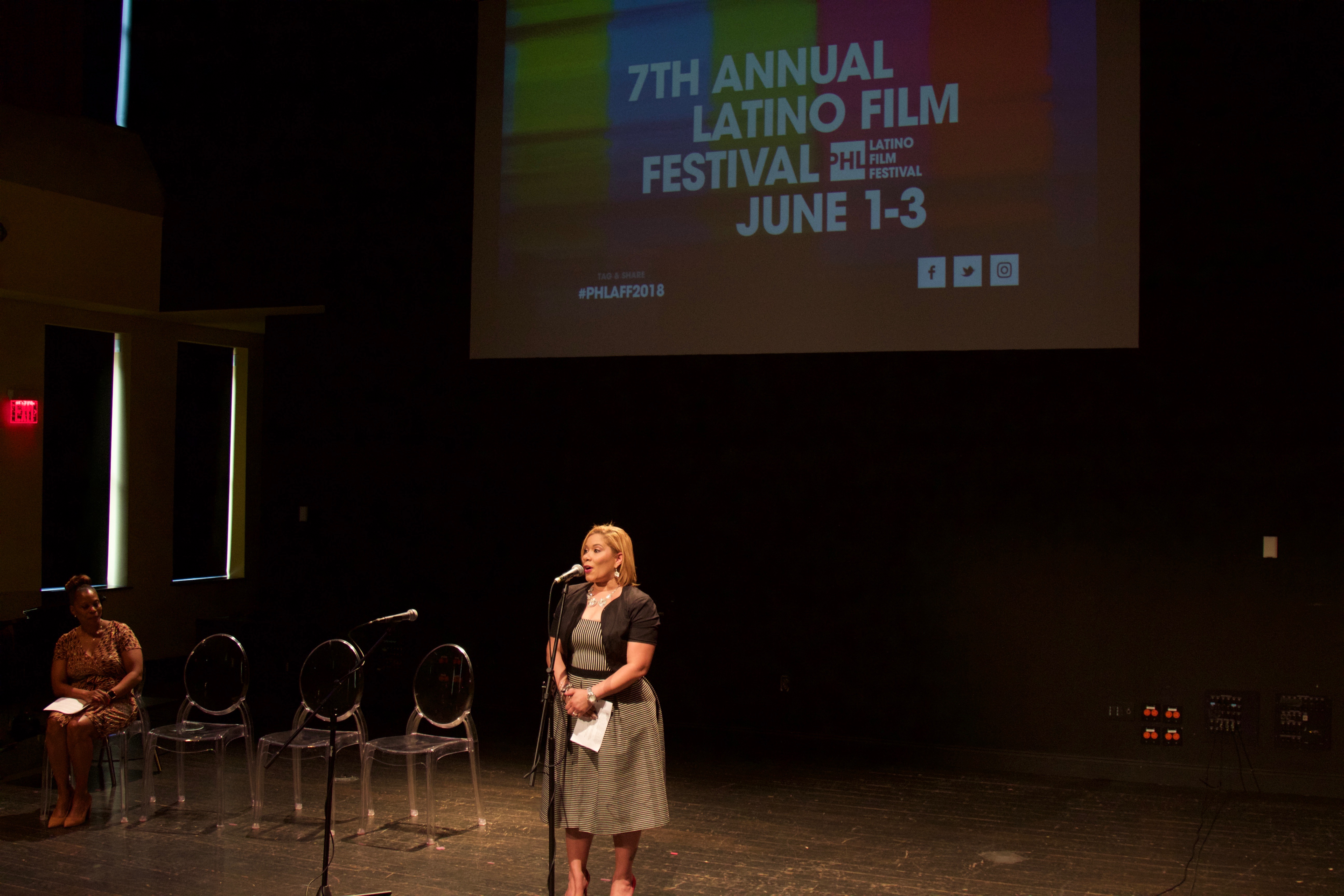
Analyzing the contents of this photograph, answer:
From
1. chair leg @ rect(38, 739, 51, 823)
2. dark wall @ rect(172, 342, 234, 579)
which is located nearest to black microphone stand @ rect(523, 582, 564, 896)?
chair leg @ rect(38, 739, 51, 823)

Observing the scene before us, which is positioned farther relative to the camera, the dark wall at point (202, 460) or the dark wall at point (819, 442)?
the dark wall at point (202, 460)

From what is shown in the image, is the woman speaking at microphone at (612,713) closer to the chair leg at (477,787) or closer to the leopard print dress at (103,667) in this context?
the chair leg at (477,787)

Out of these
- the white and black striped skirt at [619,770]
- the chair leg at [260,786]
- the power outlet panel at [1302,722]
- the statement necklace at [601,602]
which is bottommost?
the chair leg at [260,786]

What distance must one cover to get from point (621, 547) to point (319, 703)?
1.74 metres

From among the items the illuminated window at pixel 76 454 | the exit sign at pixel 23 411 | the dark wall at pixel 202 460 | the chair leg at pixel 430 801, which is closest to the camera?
the chair leg at pixel 430 801

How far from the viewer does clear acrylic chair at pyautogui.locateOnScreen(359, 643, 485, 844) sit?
4.29 meters

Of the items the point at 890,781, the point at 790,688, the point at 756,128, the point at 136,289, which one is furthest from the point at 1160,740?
the point at 136,289

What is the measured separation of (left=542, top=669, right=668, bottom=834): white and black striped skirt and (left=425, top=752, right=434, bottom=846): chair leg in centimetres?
120

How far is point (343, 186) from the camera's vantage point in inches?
265

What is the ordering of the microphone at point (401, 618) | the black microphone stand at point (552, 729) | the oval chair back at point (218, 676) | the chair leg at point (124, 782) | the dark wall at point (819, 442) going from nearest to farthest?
1. the black microphone stand at point (552, 729)
2. the microphone at point (401, 618)
3. the chair leg at point (124, 782)
4. the oval chair back at point (218, 676)
5. the dark wall at point (819, 442)

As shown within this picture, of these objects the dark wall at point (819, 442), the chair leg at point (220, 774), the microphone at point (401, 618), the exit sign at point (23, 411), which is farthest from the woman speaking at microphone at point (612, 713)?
the exit sign at point (23, 411)

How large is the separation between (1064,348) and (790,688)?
225 cm

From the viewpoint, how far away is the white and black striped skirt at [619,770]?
313 centimetres

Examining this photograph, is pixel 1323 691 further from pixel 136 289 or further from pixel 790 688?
pixel 136 289
